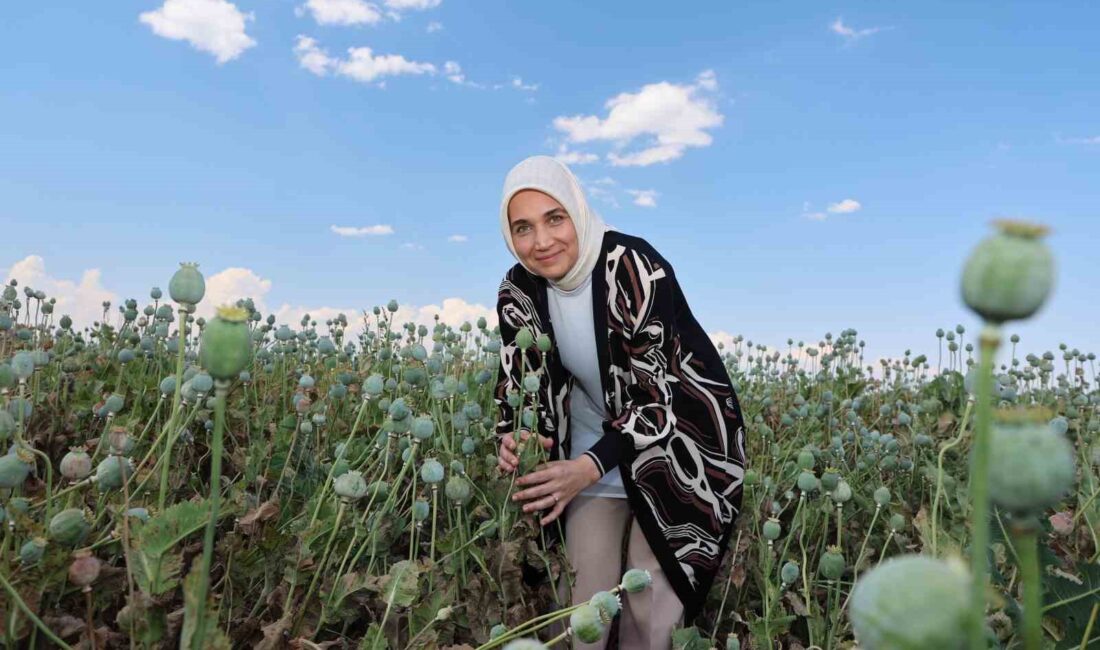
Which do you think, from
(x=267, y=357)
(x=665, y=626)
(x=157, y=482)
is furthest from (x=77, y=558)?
(x=267, y=357)

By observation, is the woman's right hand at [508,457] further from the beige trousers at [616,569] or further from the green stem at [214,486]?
the green stem at [214,486]

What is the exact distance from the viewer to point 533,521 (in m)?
2.10

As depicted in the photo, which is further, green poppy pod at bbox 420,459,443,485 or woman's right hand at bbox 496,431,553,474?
woman's right hand at bbox 496,431,553,474

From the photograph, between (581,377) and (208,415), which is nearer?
(208,415)

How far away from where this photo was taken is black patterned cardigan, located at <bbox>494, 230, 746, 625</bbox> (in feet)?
7.82

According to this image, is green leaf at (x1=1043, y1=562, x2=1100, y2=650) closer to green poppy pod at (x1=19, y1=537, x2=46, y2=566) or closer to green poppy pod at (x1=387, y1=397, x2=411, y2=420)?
green poppy pod at (x1=387, y1=397, x2=411, y2=420)

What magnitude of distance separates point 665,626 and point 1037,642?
6.21ft

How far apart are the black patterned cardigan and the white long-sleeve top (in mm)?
48

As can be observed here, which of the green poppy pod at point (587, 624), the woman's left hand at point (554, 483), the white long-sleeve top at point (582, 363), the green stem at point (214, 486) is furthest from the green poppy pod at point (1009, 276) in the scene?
the white long-sleeve top at point (582, 363)

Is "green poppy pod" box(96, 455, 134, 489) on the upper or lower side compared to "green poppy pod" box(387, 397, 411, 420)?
lower

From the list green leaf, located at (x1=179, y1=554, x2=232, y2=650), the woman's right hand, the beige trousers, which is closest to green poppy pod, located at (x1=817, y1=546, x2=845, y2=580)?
the beige trousers

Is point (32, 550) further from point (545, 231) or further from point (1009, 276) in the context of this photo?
point (545, 231)

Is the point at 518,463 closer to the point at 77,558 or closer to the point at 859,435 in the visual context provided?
the point at 77,558

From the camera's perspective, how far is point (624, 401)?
254 centimetres
